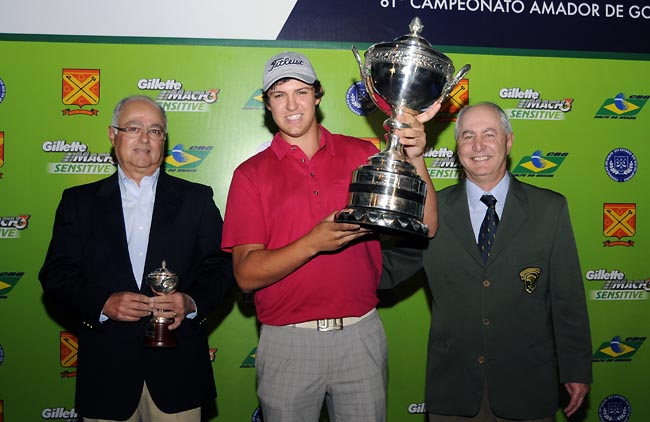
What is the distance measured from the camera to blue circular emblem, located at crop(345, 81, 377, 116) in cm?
349

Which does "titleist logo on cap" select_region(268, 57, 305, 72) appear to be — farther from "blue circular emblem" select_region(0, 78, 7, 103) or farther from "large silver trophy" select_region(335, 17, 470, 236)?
"blue circular emblem" select_region(0, 78, 7, 103)

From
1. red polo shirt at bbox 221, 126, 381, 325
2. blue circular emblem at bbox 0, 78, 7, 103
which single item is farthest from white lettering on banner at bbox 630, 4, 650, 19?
blue circular emblem at bbox 0, 78, 7, 103

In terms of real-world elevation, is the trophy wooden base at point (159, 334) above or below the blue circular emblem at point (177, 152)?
below

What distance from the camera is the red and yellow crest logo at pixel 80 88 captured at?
333 centimetres

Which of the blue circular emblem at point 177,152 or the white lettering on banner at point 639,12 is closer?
the blue circular emblem at point 177,152

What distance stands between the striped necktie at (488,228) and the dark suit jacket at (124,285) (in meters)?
0.91

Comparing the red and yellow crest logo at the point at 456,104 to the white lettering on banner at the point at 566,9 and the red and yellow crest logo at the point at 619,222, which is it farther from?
the red and yellow crest logo at the point at 619,222

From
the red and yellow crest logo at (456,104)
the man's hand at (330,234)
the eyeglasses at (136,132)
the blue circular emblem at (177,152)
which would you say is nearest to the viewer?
the man's hand at (330,234)

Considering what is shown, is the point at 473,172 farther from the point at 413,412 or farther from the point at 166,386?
the point at 413,412

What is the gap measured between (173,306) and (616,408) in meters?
2.70

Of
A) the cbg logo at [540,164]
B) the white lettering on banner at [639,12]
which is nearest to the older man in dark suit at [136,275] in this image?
the cbg logo at [540,164]

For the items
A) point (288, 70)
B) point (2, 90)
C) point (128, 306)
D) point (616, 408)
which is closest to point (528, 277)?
point (288, 70)

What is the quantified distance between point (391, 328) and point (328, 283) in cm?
156

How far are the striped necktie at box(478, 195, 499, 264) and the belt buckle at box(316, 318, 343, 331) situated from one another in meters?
0.60
